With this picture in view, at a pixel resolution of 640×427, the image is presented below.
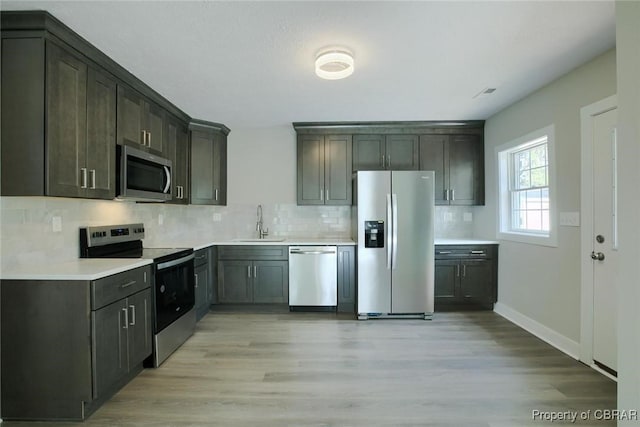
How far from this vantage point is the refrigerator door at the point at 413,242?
142 inches

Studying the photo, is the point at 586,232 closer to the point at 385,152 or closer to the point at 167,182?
the point at 385,152

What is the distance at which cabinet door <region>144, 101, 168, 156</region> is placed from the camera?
3004 millimetres

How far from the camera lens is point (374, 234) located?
3.64 meters

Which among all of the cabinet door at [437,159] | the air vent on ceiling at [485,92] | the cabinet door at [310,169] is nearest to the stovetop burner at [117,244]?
the cabinet door at [310,169]

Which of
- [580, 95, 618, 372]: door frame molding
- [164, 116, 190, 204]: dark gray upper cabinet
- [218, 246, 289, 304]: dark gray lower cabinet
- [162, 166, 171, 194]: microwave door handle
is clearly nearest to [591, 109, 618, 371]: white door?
[580, 95, 618, 372]: door frame molding

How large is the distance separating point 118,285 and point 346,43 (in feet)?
7.47

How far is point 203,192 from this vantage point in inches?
160

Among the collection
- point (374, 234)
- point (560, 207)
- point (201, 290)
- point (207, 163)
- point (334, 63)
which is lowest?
point (201, 290)

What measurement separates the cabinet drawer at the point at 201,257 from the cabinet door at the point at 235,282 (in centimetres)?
24

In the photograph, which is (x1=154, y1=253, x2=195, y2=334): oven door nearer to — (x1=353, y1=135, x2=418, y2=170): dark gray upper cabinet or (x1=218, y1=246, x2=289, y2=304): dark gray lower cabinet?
(x1=218, y1=246, x2=289, y2=304): dark gray lower cabinet

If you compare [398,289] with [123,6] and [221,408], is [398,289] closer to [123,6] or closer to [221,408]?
[221,408]

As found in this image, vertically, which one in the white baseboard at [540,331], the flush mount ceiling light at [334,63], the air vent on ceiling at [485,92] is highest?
the air vent on ceiling at [485,92]

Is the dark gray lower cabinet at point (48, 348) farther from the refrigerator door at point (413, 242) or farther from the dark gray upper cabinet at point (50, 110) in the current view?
the refrigerator door at point (413, 242)

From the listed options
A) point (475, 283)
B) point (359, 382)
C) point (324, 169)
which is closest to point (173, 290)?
point (359, 382)
